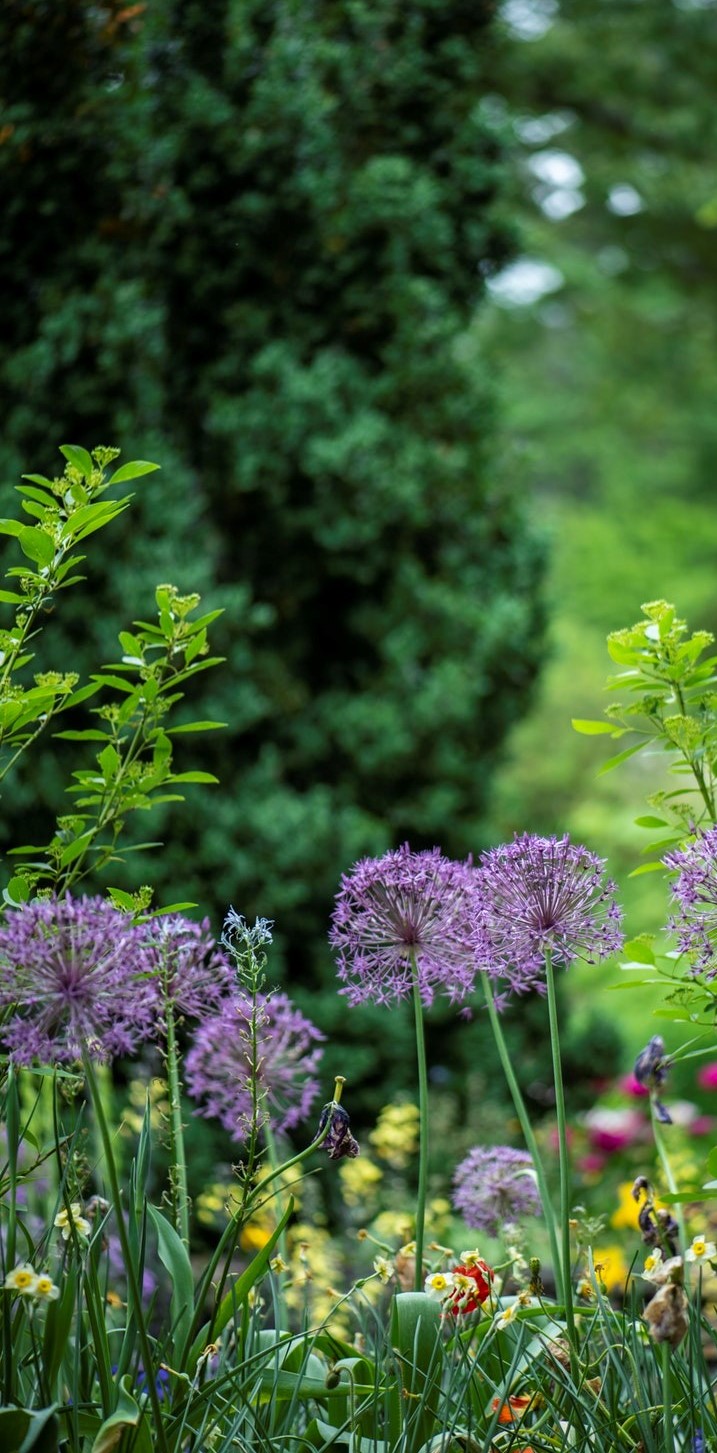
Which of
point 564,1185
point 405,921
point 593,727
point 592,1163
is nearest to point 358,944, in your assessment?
point 405,921

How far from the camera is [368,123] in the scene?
4699 mm

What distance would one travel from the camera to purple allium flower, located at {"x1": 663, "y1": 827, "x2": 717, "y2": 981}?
142 cm

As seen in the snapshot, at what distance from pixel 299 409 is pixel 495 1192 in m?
3.13

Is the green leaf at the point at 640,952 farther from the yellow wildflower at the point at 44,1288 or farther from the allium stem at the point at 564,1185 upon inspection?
the yellow wildflower at the point at 44,1288

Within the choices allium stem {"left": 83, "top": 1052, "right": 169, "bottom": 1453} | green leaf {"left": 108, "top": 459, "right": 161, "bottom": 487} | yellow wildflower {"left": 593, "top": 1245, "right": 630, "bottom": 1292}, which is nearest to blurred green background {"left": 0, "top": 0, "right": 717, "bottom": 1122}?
yellow wildflower {"left": 593, "top": 1245, "right": 630, "bottom": 1292}

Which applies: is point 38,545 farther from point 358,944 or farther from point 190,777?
point 358,944

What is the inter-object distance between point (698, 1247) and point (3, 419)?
3275 millimetres

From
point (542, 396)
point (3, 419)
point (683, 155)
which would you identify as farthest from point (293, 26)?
point (542, 396)

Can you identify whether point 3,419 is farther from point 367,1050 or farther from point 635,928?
point 635,928

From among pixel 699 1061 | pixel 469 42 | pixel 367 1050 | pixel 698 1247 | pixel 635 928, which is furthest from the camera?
pixel 635 928

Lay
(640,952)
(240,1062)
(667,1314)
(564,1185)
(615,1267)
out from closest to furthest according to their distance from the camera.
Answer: (667,1314) → (564,1185) → (640,952) → (240,1062) → (615,1267)

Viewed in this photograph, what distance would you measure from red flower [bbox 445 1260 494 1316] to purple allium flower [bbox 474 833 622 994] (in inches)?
14.3

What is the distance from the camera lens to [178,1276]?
4.46 ft

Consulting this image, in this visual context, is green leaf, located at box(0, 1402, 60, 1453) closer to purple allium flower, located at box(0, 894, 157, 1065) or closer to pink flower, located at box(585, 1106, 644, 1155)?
purple allium flower, located at box(0, 894, 157, 1065)
